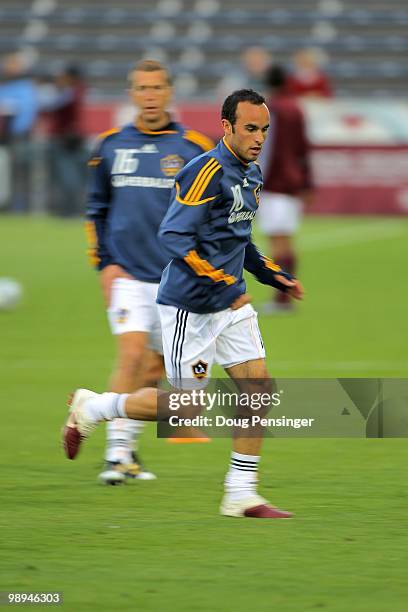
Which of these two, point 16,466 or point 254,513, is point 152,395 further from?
point 16,466

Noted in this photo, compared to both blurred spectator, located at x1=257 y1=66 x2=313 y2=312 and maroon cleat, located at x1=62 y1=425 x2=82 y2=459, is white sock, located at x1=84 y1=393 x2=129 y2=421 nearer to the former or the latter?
maroon cleat, located at x1=62 y1=425 x2=82 y2=459

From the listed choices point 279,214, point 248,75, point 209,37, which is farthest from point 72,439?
point 209,37

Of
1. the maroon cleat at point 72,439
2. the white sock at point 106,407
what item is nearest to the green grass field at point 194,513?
the maroon cleat at point 72,439

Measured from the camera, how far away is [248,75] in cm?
2952

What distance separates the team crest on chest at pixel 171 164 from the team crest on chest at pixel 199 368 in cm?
143

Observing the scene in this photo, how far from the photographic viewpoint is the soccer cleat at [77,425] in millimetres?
6645

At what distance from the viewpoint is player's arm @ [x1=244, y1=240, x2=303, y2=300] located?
21.9ft

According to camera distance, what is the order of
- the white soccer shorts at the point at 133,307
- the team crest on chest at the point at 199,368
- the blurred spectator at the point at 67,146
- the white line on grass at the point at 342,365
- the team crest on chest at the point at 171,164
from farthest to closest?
1. the blurred spectator at the point at 67,146
2. the white line on grass at the point at 342,365
3. the team crest on chest at the point at 171,164
4. the white soccer shorts at the point at 133,307
5. the team crest on chest at the point at 199,368

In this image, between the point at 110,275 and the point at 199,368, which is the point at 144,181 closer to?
the point at 110,275

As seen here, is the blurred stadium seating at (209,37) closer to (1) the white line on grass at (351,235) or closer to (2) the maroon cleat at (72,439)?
(1) the white line on grass at (351,235)

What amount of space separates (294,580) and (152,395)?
1346 millimetres

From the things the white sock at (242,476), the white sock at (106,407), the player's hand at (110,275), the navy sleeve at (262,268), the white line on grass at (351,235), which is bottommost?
the white sock at (242,476)

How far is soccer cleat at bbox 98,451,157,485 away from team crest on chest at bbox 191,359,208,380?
3.24 feet

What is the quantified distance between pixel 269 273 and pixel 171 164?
45.1 inches
